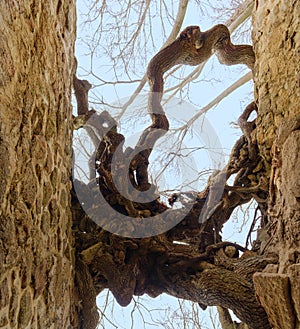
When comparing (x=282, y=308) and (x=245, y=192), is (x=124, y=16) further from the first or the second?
(x=282, y=308)

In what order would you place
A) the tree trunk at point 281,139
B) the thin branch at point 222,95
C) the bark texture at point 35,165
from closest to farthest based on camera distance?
1. the bark texture at point 35,165
2. the tree trunk at point 281,139
3. the thin branch at point 222,95

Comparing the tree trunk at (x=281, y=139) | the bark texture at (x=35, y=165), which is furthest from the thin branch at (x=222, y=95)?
the bark texture at (x=35, y=165)

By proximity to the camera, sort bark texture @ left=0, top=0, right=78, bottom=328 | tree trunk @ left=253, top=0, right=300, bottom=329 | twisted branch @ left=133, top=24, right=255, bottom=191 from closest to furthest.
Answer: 1. bark texture @ left=0, top=0, right=78, bottom=328
2. tree trunk @ left=253, top=0, right=300, bottom=329
3. twisted branch @ left=133, top=24, right=255, bottom=191

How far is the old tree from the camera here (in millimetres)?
952

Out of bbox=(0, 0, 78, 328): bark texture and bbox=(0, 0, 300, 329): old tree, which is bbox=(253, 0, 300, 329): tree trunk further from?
bbox=(0, 0, 78, 328): bark texture

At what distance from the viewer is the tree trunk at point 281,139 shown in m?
1.08

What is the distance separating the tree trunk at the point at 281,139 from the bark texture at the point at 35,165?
65 centimetres

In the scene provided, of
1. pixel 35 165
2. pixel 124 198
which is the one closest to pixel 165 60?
pixel 124 198

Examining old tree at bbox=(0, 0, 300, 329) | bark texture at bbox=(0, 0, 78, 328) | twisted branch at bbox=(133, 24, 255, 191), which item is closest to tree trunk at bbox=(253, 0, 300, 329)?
old tree at bbox=(0, 0, 300, 329)

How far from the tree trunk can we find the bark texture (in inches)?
25.7

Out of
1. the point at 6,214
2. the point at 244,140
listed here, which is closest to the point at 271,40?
the point at 244,140

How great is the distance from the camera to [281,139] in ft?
4.29

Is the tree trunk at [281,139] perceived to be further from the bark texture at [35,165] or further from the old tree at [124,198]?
the bark texture at [35,165]

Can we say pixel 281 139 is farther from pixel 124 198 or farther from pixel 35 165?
pixel 35 165
